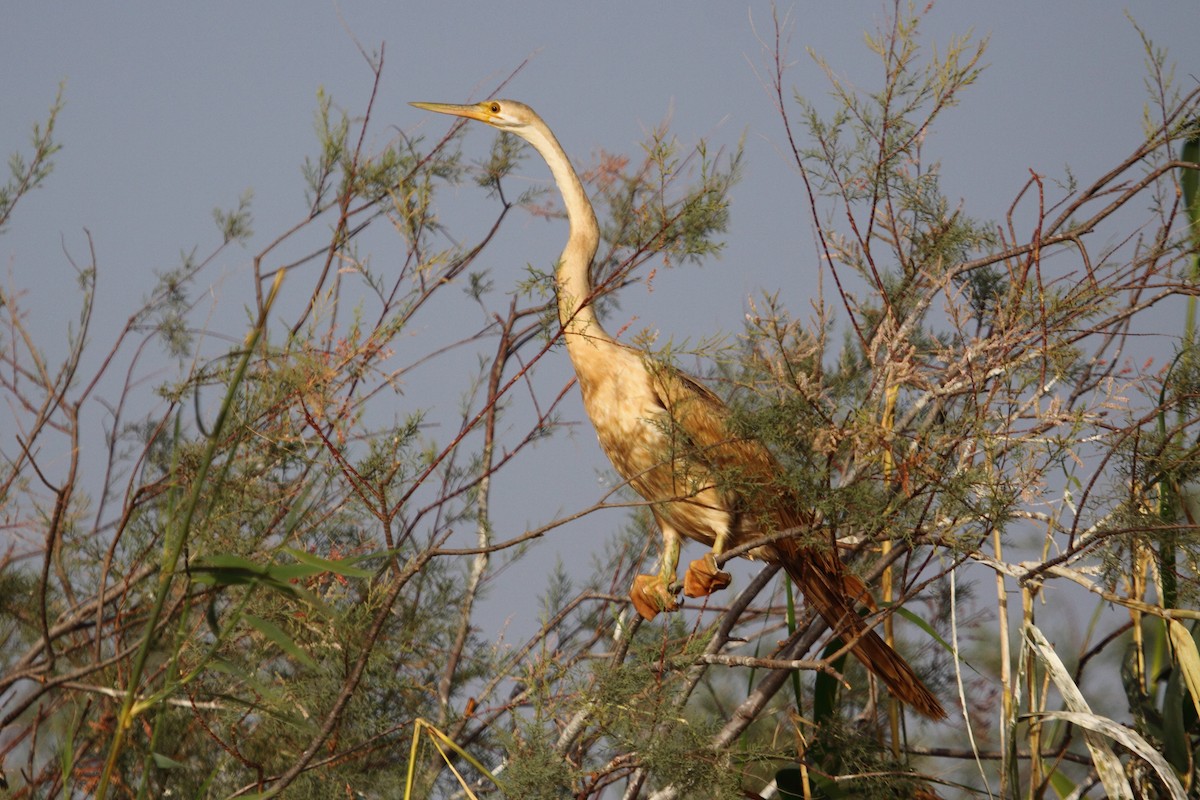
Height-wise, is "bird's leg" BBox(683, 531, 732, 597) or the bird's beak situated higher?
the bird's beak

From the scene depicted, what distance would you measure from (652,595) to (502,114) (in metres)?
1.26

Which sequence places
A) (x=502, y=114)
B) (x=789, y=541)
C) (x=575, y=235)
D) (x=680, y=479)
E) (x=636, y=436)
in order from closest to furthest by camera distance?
(x=680, y=479)
(x=789, y=541)
(x=636, y=436)
(x=575, y=235)
(x=502, y=114)

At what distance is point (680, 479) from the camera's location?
7.40ft

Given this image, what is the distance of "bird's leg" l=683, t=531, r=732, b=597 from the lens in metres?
2.55

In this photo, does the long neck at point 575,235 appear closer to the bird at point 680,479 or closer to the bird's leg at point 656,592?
the bird at point 680,479

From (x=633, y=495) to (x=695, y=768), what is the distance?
76 centimetres

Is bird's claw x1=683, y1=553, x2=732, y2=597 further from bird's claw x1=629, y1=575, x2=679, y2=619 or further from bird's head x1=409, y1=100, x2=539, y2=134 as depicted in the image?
bird's head x1=409, y1=100, x2=539, y2=134

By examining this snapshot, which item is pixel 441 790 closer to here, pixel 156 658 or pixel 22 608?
pixel 156 658

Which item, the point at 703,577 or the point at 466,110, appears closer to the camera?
the point at 703,577

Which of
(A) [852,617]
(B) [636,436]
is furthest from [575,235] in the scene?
(A) [852,617]

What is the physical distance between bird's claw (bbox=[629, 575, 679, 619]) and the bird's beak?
121 centimetres

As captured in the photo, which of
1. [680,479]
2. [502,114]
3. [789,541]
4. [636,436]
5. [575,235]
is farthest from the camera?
[502,114]

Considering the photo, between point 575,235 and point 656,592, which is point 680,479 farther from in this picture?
point 575,235

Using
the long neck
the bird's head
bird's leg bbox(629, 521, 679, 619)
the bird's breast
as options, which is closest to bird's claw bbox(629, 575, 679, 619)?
bird's leg bbox(629, 521, 679, 619)
